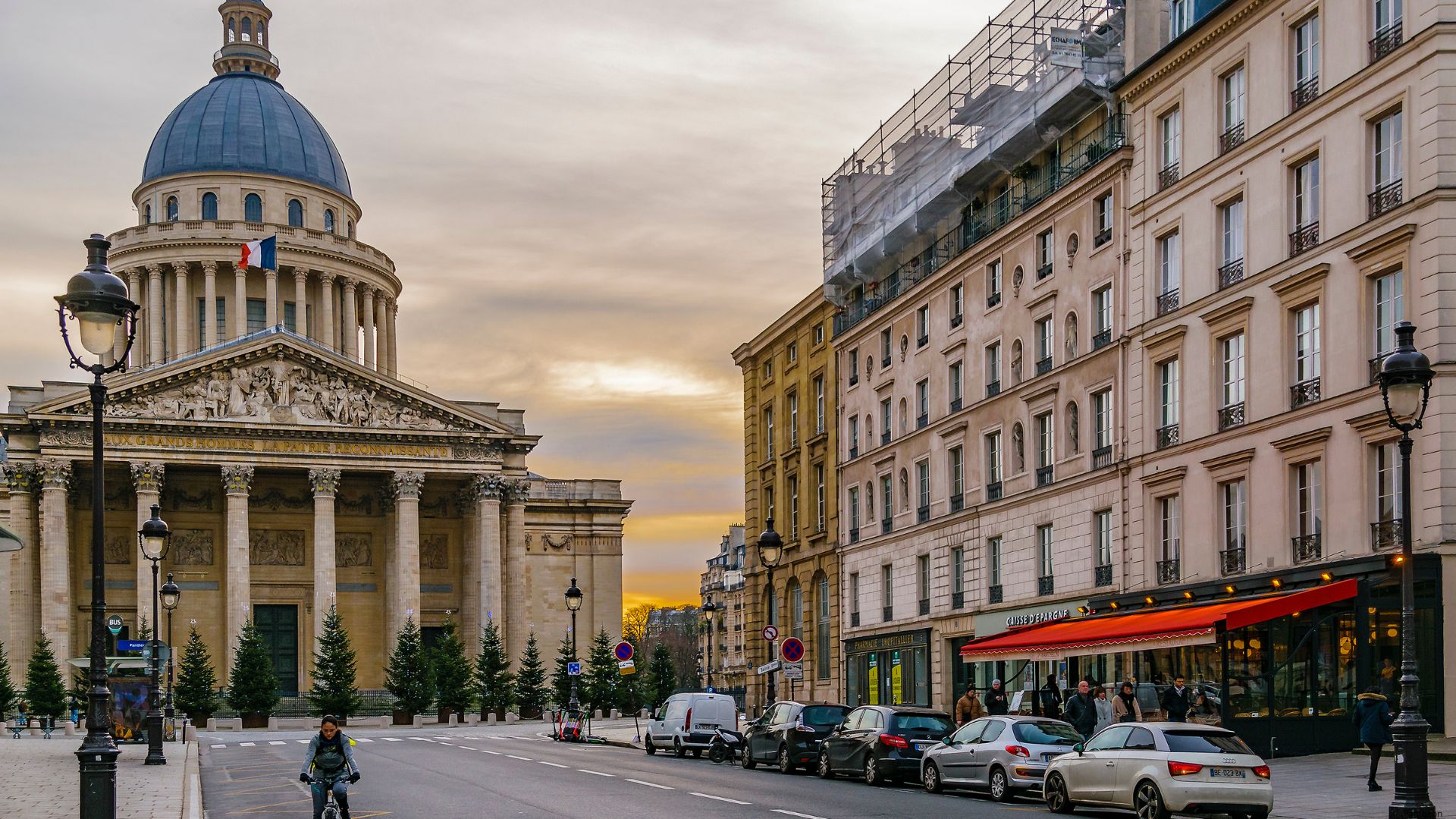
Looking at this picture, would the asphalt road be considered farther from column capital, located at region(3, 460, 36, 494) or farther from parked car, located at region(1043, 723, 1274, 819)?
column capital, located at region(3, 460, 36, 494)

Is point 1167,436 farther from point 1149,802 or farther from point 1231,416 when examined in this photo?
point 1149,802

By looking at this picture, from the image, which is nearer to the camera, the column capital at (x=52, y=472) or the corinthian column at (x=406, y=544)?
the column capital at (x=52, y=472)

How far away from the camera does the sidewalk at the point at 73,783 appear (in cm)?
2564

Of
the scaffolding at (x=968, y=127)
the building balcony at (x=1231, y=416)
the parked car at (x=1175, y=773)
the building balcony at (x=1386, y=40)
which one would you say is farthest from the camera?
the scaffolding at (x=968, y=127)

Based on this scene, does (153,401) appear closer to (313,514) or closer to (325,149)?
(313,514)

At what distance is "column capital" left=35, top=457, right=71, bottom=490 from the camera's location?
89.8 metres

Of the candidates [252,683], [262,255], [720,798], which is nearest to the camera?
[720,798]

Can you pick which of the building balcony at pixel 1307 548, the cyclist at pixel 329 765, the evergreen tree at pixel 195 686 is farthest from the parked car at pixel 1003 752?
the evergreen tree at pixel 195 686

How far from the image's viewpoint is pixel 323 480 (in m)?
95.8

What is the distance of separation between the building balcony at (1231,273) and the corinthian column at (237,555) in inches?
2619

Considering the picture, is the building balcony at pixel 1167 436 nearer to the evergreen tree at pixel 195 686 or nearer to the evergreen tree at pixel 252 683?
the evergreen tree at pixel 195 686

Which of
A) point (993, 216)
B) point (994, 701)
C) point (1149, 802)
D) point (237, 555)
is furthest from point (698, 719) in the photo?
point (237, 555)

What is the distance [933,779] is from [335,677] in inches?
2317

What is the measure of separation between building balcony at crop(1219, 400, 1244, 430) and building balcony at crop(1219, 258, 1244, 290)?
Answer: 2598 millimetres
